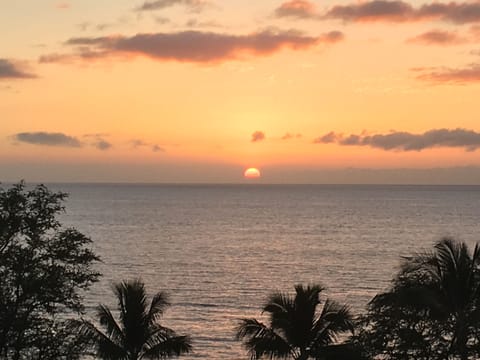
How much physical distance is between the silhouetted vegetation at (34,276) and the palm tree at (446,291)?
381 inches

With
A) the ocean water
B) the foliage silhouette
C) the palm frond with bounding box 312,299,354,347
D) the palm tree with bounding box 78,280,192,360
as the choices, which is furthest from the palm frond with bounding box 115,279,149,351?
the ocean water

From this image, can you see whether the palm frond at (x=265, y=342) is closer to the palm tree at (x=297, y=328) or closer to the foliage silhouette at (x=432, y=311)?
the palm tree at (x=297, y=328)

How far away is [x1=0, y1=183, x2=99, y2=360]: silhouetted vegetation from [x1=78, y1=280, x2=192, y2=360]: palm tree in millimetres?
1531

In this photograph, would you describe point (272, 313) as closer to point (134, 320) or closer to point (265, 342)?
point (265, 342)

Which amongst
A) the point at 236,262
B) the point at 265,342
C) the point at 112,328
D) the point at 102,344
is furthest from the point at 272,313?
the point at 236,262

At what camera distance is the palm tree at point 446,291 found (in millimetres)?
20406

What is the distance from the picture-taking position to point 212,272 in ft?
326

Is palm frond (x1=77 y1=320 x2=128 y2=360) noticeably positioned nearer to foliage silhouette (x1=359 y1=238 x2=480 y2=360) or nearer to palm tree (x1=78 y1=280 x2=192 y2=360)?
palm tree (x1=78 y1=280 x2=192 y2=360)

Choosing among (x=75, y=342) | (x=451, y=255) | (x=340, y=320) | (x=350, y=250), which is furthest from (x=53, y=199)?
(x=350, y=250)

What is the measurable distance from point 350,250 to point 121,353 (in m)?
107

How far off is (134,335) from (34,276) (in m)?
4.79

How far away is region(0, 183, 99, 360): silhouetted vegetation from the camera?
2131 cm

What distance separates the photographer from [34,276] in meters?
21.5

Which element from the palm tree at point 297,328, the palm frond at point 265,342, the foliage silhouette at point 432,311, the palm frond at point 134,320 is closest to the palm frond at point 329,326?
→ the palm tree at point 297,328
